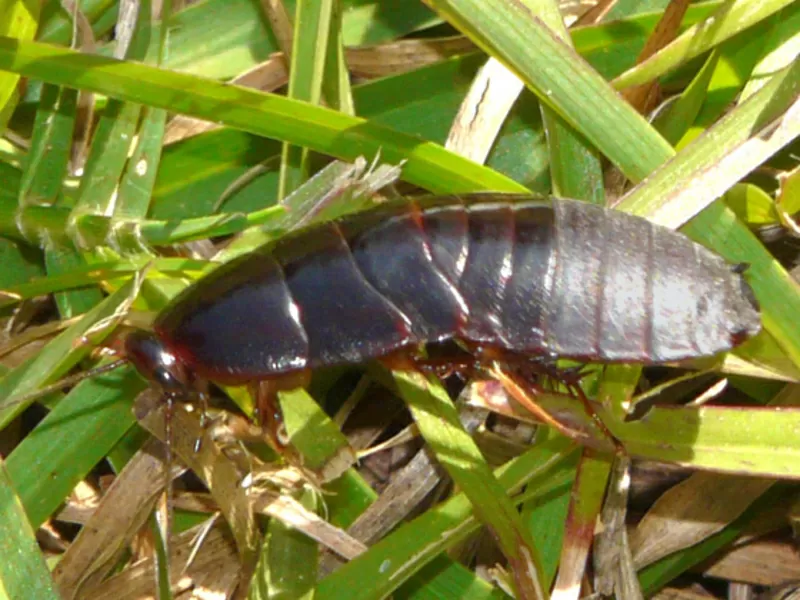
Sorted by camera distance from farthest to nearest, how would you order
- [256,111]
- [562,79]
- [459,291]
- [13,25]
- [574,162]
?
[13,25], [574,162], [256,111], [562,79], [459,291]

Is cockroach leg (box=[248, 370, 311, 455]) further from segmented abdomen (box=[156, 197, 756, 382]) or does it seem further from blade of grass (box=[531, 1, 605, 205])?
blade of grass (box=[531, 1, 605, 205])

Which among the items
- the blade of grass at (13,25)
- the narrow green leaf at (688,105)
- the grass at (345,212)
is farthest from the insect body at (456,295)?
the blade of grass at (13,25)

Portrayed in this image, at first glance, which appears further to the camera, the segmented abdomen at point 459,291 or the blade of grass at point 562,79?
the blade of grass at point 562,79

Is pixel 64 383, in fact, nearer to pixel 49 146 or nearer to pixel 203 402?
pixel 203 402

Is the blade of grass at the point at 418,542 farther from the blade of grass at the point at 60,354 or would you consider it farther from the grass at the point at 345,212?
the blade of grass at the point at 60,354

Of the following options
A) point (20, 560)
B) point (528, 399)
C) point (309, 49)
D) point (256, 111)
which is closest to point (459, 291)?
point (528, 399)

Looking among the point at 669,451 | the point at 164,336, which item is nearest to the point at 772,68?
the point at 669,451
